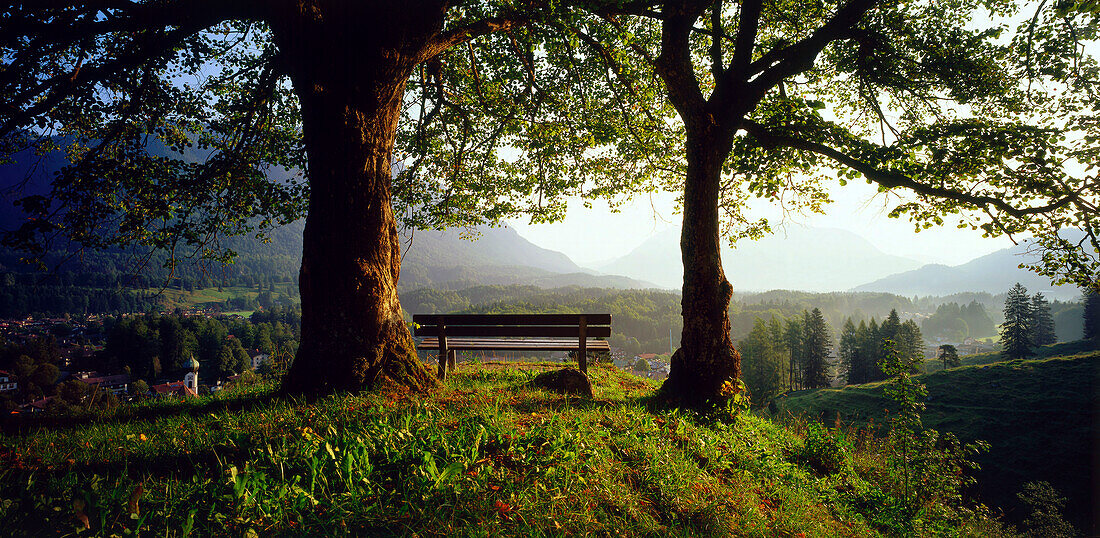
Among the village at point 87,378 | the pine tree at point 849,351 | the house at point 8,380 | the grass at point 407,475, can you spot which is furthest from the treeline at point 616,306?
the grass at point 407,475

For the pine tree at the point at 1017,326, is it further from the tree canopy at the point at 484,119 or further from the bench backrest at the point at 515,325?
the bench backrest at the point at 515,325

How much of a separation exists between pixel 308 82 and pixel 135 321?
46619 millimetres

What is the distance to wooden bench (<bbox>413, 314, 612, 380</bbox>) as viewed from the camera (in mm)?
6789

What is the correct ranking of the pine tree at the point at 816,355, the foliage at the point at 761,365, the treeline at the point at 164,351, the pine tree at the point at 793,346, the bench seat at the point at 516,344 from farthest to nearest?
the pine tree at the point at 793,346 < the pine tree at the point at 816,355 < the foliage at the point at 761,365 < the treeline at the point at 164,351 < the bench seat at the point at 516,344

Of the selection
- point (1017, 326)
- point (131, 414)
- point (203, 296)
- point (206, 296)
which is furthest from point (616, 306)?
point (203, 296)

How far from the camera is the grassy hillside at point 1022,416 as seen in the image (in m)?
18.8

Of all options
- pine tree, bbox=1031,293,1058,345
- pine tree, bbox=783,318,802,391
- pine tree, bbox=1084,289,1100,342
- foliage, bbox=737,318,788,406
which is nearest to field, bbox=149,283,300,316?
foliage, bbox=737,318,788,406

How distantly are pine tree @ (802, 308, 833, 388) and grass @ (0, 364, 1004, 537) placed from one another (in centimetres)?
5849

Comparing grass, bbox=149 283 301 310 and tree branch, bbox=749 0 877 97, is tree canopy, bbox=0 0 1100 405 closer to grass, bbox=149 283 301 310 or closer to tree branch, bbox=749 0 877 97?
tree branch, bbox=749 0 877 97

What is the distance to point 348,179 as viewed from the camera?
467 cm

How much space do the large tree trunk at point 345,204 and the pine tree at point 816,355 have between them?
201 ft

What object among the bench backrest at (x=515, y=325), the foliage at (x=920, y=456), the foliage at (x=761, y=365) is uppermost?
the bench backrest at (x=515, y=325)

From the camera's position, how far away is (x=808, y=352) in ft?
178

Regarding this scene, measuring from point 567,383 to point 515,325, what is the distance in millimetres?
1800
